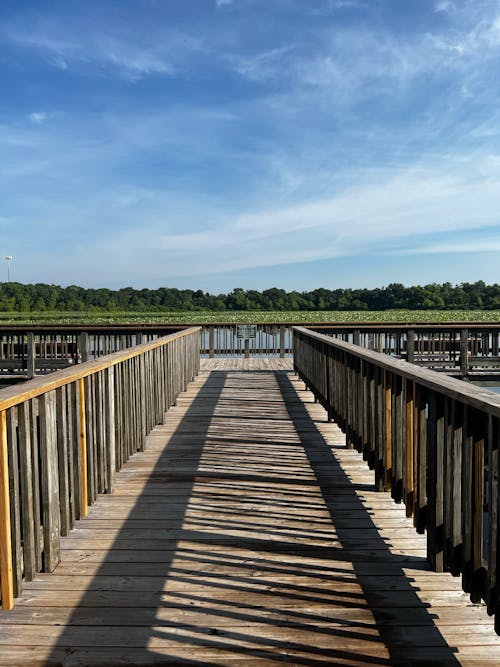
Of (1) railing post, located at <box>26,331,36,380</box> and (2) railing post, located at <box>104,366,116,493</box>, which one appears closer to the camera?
(2) railing post, located at <box>104,366,116,493</box>

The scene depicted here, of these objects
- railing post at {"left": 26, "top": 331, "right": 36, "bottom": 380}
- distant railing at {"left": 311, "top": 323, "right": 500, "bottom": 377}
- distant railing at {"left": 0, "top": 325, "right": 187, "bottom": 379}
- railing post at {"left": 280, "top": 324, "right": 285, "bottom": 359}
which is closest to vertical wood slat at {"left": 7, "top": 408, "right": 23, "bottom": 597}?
distant railing at {"left": 0, "top": 325, "right": 187, "bottom": 379}

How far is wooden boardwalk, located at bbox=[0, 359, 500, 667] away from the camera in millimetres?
1865

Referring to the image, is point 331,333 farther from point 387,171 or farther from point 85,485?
point 387,171

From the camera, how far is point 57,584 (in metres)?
2.33

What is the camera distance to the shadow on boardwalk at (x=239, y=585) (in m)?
1.86

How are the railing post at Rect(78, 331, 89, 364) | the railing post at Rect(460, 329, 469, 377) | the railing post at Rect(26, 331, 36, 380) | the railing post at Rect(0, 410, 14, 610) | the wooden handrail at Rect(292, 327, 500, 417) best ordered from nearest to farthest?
the wooden handrail at Rect(292, 327, 500, 417) < the railing post at Rect(0, 410, 14, 610) < the railing post at Rect(26, 331, 36, 380) < the railing post at Rect(78, 331, 89, 364) < the railing post at Rect(460, 329, 469, 377)

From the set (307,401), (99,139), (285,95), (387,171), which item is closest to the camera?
(307,401)

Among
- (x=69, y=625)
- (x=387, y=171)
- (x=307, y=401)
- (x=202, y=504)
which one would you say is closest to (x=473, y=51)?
(x=387, y=171)

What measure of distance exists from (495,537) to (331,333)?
1033 centimetres

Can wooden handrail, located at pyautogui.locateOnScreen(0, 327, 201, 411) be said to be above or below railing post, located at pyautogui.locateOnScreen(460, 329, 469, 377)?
above

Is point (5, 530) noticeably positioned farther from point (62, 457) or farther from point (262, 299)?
point (262, 299)

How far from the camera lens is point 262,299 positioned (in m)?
57.1

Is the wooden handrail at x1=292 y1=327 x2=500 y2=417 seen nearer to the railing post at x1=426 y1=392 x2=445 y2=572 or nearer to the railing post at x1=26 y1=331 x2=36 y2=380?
the railing post at x1=426 y1=392 x2=445 y2=572

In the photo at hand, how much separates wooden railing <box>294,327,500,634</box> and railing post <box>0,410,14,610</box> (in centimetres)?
172
